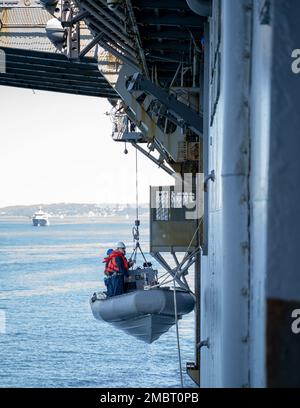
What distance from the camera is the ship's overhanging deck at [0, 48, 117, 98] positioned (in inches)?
1209

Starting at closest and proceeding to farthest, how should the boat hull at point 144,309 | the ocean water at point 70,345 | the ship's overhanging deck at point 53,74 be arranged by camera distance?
the boat hull at point 144,309 → the ship's overhanging deck at point 53,74 → the ocean water at point 70,345

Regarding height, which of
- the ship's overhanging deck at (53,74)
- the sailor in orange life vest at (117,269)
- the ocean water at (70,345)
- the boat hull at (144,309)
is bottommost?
the ocean water at (70,345)

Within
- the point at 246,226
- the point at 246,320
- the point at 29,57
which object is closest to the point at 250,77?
the point at 246,226

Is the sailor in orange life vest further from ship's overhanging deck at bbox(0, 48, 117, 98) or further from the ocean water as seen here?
the ocean water

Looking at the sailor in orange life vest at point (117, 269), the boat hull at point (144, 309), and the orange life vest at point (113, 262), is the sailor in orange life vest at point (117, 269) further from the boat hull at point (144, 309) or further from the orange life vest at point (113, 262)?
the boat hull at point (144, 309)

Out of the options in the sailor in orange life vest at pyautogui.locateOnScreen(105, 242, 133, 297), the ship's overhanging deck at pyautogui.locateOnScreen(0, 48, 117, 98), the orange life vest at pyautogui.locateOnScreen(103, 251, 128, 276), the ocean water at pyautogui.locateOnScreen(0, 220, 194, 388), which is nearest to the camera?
the orange life vest at pyautogui.locateOnScreen(103, 251, 128, 276)

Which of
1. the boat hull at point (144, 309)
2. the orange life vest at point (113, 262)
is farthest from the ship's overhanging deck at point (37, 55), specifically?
the boat hull at point (144, 309)

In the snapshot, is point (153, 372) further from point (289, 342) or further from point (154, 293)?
point (289, 342)

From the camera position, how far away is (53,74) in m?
34.8

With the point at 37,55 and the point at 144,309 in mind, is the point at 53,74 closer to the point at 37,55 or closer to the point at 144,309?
the point at 37,55

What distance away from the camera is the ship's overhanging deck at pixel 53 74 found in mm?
30719

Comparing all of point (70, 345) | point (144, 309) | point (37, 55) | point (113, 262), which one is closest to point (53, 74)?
point (37, 55)

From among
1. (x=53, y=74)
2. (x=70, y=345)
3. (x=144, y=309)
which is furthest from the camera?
(x=70, y=345)

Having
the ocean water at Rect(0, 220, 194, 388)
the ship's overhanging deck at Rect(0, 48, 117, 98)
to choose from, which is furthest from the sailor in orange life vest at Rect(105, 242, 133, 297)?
the ocean water at Rect(0, 220, 194, 388)
